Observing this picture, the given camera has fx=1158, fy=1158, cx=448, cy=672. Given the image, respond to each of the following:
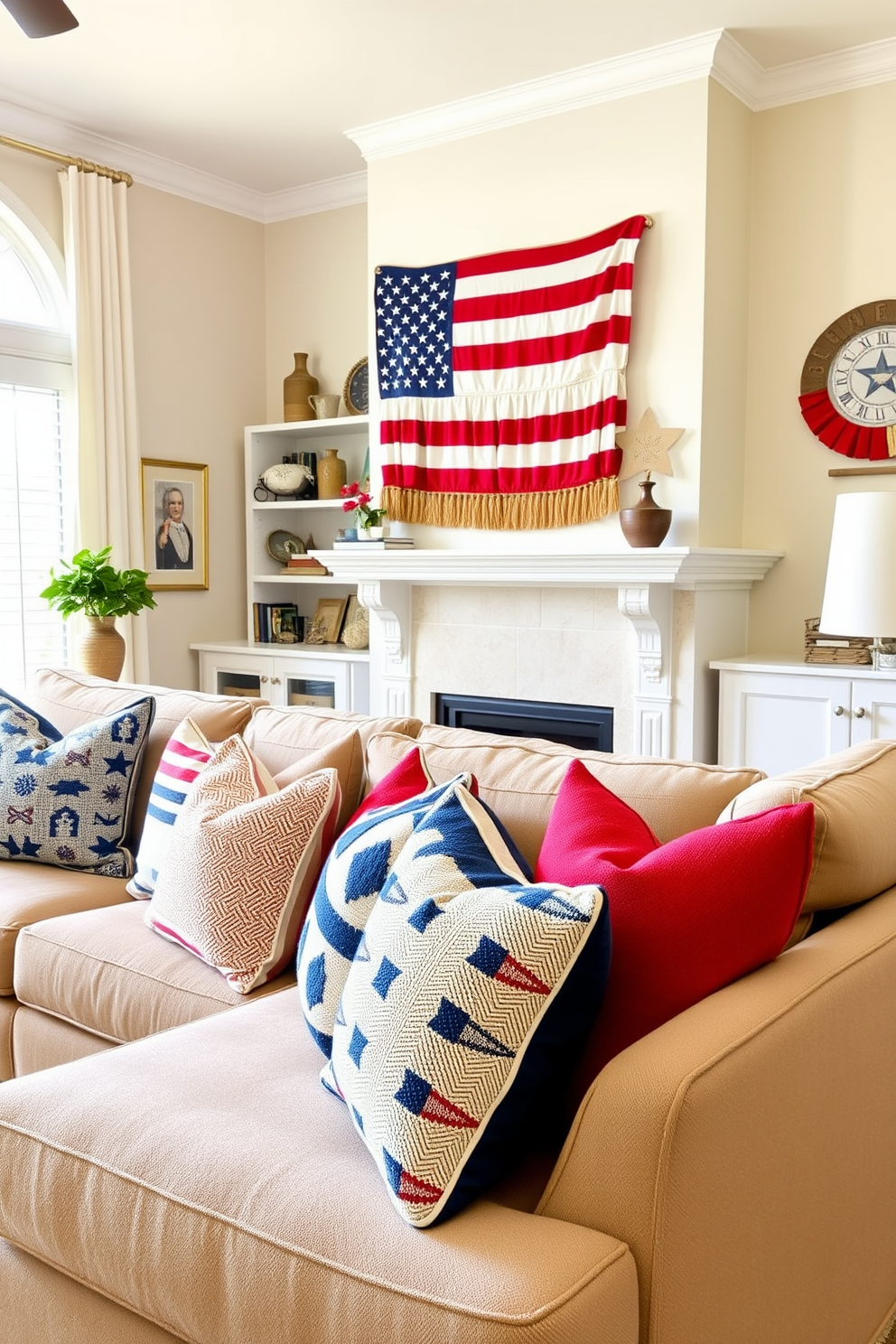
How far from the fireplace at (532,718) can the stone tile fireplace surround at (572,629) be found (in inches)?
1.7

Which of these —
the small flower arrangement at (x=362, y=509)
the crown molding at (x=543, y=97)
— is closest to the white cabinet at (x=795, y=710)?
the small flower arrangement at (x=362, y=509)

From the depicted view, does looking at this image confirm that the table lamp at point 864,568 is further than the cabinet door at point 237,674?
No

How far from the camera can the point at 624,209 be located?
4.02m

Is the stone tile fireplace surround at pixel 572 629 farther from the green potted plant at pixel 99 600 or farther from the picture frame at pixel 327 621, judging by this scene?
the green potted plant at pixel 99 600

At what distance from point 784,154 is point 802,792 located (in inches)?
129

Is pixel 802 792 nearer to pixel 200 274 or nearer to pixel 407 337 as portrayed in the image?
pixel 407 337

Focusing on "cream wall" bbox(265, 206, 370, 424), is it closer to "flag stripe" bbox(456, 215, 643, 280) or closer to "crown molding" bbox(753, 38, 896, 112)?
"flag stripe" bbox(456, 215, 643, 280)

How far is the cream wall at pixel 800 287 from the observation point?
395 cm

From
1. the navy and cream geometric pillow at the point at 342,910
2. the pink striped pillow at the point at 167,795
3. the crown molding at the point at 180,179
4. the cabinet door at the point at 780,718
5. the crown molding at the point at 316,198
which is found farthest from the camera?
the crown molding at the point at 316,198

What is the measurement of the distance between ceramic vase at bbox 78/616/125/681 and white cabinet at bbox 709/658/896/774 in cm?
223

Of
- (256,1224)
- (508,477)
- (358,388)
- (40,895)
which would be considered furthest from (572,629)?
(256,1224)

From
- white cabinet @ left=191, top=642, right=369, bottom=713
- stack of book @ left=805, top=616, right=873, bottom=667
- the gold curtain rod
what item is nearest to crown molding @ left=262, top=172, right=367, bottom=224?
the gold curtain rod

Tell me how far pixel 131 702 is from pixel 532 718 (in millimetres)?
1751

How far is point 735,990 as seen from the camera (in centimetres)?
133
